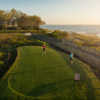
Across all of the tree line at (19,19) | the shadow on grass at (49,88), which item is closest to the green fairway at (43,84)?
the shadow on grass at (49,88)

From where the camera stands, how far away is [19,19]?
84312 millimetres

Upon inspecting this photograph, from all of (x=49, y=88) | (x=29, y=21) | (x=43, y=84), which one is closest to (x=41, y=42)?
(x=43, y=84)

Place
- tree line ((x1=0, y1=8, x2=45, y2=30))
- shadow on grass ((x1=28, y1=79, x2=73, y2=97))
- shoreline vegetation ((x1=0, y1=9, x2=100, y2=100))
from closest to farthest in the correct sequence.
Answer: shadow on grass ((x1=28, y1=79, x2=73, y2=97)), shoreline vegetation ((x1=0, y1=9, x2=100, y2=100)), tree line ((x1=0, y1=8, x2=45, y2=30))

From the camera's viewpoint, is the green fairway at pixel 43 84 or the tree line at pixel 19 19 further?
the tree line at pixel 19 19

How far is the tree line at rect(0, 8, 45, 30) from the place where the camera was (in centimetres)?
7883

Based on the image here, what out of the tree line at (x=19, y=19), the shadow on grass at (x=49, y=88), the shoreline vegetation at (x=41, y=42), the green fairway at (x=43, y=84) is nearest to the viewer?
the green fairway at (x=43, y=84)

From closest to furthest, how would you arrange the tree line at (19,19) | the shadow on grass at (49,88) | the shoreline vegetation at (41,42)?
the shadow on grass at (49,88)
the shoreline vegetation at (41,42)
the tree line at (19,19)

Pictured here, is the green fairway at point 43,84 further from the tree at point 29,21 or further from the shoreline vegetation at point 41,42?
the tree at point 29,21

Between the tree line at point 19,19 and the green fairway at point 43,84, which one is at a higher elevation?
the tree line at point 19,19

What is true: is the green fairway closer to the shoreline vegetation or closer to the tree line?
the shoreline vegetation

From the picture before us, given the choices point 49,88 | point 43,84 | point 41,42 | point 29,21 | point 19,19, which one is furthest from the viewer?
point 19,19

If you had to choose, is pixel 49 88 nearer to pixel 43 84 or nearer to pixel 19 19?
pixel 43 84

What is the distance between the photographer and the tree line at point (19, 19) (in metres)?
78.8

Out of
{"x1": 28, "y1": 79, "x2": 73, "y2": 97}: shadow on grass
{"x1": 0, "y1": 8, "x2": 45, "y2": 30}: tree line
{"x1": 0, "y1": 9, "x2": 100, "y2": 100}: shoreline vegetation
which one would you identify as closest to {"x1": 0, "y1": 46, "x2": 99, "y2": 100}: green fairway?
{"x1": 28, "y1": 79, "x2": 73, "y2": 97}: shadow on grass
